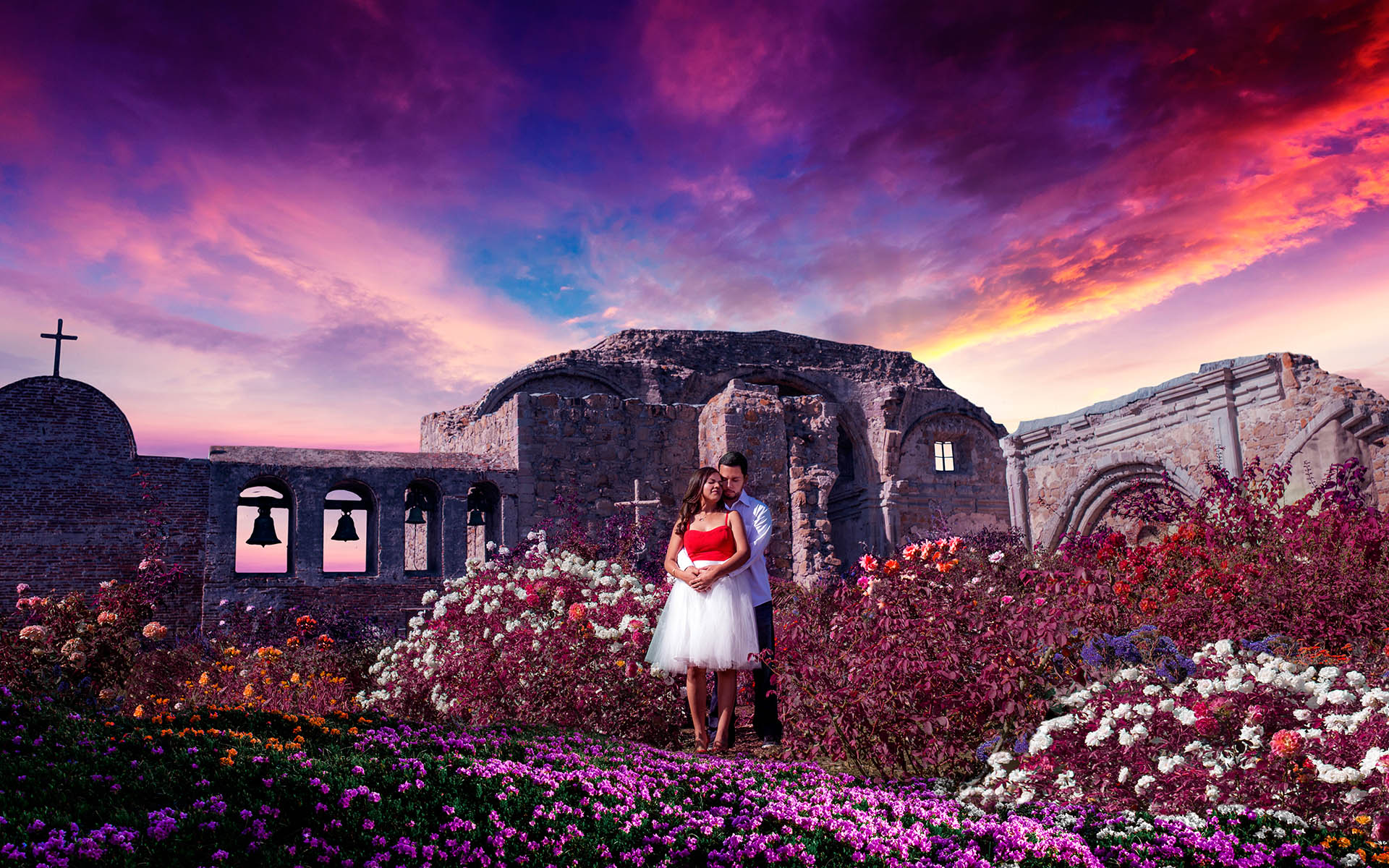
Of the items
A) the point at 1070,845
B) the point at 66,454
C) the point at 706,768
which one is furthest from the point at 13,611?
the point at 1070,845

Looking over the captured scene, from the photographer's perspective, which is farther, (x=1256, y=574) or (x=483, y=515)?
(x=483, y=515)

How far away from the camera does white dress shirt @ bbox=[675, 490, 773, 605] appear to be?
18.2ft

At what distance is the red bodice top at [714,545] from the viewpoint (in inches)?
214

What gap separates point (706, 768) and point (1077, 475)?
979 cm

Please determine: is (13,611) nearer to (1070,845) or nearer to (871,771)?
(871,771)

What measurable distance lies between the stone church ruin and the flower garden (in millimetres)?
2729

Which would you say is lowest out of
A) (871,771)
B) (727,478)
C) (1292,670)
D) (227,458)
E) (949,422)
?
(871,771)

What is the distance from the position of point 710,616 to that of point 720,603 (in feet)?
0.30

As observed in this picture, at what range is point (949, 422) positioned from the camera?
22156 mm

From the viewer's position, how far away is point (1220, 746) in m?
3.77

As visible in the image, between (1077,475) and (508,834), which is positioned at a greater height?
(1077,475)

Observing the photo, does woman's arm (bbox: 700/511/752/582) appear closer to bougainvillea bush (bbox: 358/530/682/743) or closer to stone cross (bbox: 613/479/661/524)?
bougainvillea bush (bbox: 358/530/682/743)

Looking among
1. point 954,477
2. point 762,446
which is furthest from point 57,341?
point 954,477

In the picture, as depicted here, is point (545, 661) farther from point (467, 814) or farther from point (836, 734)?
point (467, 814)
